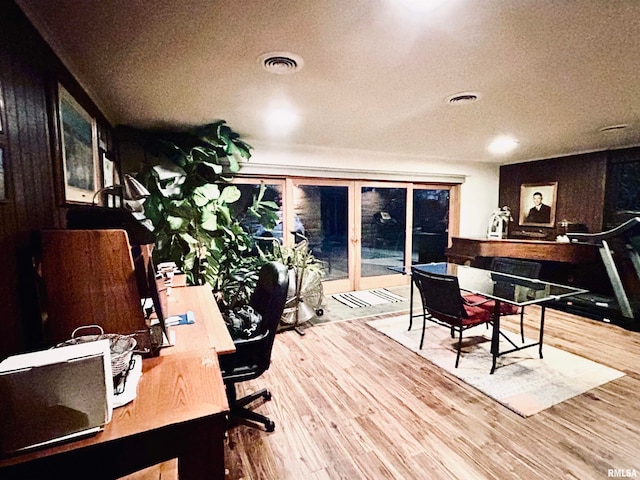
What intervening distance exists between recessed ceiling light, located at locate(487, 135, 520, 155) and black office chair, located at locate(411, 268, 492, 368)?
215 centimetres

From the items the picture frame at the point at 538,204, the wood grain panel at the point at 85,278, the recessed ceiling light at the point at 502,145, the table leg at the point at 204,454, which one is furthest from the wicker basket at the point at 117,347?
the picture frame at the point at 538,204

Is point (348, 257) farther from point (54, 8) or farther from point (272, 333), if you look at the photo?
point (54, 8)

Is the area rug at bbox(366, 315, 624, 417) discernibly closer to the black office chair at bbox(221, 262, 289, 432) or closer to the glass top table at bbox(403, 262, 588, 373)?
the glass top table at bbox(403, 262, 588, 373)

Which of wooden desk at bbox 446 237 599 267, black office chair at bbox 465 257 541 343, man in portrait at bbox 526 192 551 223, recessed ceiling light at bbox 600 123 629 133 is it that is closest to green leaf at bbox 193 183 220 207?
black office chair at bbox 465 257 541 343

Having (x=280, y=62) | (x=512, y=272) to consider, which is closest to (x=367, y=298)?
(x=512, y=272)

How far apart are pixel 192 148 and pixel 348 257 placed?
9.28 feet

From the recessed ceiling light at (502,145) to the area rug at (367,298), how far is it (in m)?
2.45

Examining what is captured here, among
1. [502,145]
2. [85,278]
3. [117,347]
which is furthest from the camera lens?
[502,145]

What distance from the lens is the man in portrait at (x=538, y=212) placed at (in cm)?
512

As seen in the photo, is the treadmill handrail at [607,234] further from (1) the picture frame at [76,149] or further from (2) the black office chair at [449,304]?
(1) the picture frame at [76,149]

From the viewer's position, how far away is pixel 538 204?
17.1 feet

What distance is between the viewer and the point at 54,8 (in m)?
1.35

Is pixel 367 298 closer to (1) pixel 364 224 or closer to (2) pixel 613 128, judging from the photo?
(1) pixel 364 224

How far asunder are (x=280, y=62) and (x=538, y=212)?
5.12 meters
